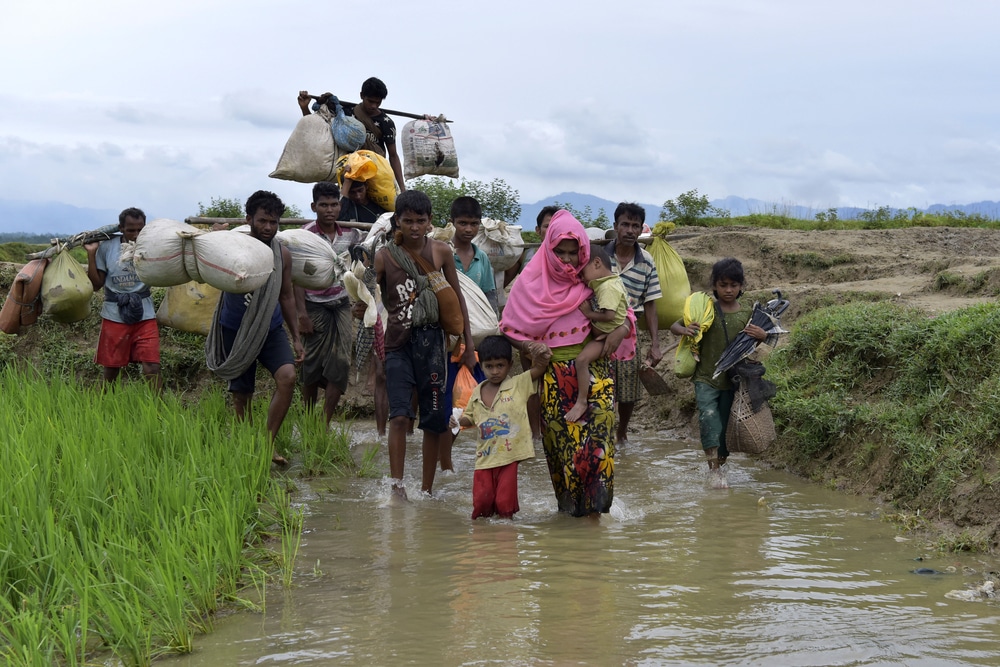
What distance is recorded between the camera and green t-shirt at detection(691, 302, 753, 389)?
5.95m

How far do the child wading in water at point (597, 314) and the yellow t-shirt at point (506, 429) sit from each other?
9.1 inches

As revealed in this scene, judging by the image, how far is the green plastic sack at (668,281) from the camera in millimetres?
7164

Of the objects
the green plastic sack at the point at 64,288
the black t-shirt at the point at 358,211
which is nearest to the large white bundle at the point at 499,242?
the black t-shirt at the point at 358,211

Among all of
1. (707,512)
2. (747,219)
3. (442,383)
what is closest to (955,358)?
(707,512)

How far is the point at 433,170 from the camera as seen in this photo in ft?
28.9

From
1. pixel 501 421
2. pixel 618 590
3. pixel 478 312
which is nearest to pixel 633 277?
pixel 478 312

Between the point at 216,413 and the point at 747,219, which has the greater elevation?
the point at 747,219

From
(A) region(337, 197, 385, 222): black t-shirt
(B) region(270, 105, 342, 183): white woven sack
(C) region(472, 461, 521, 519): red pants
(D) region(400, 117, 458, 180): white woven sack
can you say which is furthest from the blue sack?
(C) region(472, 461, 521, 519): red pants

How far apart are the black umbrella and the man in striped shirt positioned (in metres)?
0.83

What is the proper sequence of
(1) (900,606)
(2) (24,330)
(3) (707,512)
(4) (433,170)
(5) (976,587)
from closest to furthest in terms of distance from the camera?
(1) (900,606) → (5) (976,587) → (3) (707,512) → (4) (433,170) → (2) (24,330)

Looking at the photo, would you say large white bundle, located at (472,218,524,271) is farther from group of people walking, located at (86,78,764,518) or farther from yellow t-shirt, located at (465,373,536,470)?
yellow t-shirt, located at (465,373,536,470)

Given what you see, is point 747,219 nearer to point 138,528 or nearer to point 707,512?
point 707,512

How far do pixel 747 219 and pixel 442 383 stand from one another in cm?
861

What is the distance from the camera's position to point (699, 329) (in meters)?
5.94
